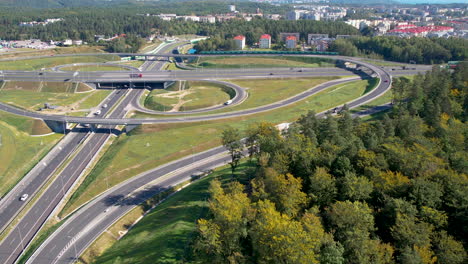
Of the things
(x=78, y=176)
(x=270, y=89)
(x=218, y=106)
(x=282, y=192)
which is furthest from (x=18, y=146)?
(x=270, y=89)

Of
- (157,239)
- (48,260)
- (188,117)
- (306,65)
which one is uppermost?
(306,65)

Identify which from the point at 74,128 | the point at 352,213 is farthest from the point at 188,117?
the point at 352,213

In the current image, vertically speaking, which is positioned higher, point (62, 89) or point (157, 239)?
point (62, 89)

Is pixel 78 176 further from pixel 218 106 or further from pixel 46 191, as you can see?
pixel 218 106

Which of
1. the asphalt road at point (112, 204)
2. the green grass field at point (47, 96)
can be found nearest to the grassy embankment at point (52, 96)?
the green grass field at point (47, 96)

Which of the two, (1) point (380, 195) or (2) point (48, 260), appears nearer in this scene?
(1) point (380, 195)

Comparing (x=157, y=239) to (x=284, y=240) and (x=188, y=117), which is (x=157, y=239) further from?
(x=188, y=117)
